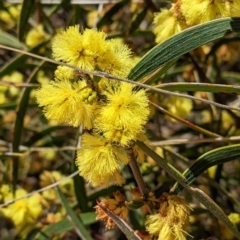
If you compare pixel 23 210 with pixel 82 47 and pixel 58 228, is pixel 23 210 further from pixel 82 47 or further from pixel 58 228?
pixel 82 47

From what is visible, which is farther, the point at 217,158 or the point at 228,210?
the point at 228,210

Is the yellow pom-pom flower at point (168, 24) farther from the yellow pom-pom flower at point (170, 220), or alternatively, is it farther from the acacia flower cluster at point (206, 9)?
the yellow pom-pom flower at point (170, 220)

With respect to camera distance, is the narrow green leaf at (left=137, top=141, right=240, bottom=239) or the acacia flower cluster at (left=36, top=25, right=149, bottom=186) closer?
the acacia flower cluster at (left=36, top=25, right=149, bottom=186)

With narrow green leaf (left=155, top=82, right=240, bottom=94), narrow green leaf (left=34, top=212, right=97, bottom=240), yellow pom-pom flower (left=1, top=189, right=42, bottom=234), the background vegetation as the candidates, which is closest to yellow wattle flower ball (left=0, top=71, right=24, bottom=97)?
the background vegetation

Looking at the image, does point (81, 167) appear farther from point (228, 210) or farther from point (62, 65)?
point (228, 210)

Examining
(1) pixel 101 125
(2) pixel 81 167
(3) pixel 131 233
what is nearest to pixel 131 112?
(1) pixel 101 125

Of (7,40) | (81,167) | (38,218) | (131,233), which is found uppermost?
(7,40)

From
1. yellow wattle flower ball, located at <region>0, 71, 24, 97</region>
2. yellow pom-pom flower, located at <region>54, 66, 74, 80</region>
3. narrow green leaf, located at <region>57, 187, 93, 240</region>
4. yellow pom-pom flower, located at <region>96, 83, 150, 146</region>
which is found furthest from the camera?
yellow wattle flower ball, located at <region>0, 71, 24, 97</region>

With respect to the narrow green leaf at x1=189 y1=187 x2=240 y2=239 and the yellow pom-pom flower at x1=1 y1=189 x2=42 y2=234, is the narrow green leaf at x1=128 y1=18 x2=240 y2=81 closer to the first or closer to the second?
the narrow green leaf at x1=189 y1=187 x2=240 y2=239
